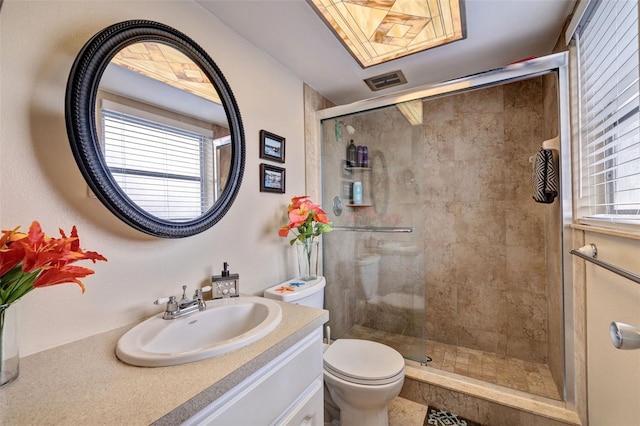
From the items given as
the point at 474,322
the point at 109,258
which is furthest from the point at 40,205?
the point at 474,322

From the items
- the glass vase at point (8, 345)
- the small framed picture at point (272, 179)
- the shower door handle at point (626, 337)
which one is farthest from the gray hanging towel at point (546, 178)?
the glass vase at point (8, 345)

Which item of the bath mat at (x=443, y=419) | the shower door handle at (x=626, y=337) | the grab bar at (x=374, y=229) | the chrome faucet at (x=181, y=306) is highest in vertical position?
the grab bar at (x=374, y=229)

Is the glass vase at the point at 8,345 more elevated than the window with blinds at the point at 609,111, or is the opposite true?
the window with blinds at the point at 609,111

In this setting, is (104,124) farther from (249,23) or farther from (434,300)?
(434,300)

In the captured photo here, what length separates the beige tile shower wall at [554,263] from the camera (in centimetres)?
147

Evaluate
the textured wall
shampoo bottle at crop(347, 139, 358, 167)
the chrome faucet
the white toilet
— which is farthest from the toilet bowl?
shampoo bottle at crop(347, 139, 358, 167)

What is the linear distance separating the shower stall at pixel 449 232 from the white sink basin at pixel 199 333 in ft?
3.65

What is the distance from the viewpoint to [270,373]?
819mm

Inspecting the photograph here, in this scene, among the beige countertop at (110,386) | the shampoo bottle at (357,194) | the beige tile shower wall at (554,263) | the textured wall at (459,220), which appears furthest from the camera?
the shampoo bottle at (357,194)

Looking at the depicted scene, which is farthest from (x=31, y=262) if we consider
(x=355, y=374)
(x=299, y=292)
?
(x=355, y=374)

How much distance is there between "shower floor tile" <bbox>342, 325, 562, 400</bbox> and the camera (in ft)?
5.80

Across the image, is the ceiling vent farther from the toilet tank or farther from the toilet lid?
the toilet lid

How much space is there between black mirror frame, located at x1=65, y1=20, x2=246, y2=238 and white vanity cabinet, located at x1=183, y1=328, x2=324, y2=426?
65cm

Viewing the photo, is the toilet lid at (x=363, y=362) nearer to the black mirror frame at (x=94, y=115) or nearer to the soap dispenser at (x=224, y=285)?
the soap dispenser at (x=224, y=285)
